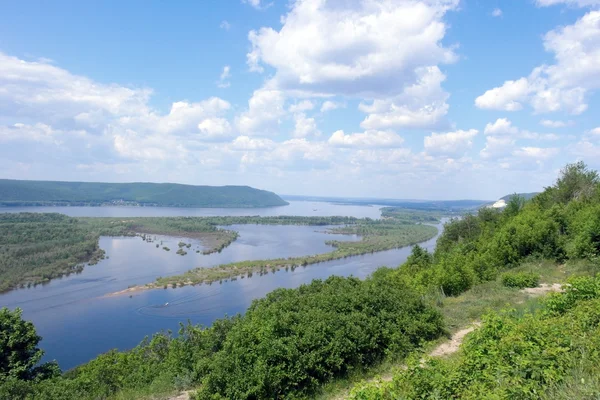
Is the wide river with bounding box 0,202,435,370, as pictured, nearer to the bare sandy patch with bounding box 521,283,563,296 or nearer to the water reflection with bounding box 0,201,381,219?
the bare sandy patch with bounding box 521,283,563,296

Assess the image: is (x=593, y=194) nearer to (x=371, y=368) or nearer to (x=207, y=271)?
(x=371, y=368)

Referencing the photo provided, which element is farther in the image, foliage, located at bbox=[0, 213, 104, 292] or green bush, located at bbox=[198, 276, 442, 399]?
foliage, located at bbox=[0, 213, 104, 292]

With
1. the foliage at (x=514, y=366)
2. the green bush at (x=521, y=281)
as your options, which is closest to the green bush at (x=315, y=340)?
the foliage at (x=514, y=366)

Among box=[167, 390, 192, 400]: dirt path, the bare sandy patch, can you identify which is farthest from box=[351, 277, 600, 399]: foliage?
the bare sandy patch

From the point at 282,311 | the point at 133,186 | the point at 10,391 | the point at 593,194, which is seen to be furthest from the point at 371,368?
the point at 133,186

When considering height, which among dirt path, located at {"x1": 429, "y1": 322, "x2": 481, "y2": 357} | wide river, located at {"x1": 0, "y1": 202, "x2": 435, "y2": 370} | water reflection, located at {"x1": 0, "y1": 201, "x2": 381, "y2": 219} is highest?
dirt path, located at {"x1": 429, "y1": 322, "x2": 481, "y2": 357}

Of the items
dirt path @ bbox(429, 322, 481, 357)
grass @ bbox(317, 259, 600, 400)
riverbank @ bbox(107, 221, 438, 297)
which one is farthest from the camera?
riverbank @ bbox(107, 221, 438, 297)
